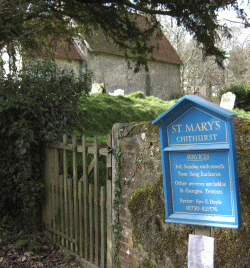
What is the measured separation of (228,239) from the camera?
2.20 m

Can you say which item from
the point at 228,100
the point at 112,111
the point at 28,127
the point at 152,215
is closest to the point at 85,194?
the point at 152,215

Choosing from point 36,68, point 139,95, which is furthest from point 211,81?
point 36,68

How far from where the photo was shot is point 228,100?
17.7 meters

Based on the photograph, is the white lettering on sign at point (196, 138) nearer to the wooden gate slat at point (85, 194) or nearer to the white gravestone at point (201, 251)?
the white gravestone at point (201, 251)

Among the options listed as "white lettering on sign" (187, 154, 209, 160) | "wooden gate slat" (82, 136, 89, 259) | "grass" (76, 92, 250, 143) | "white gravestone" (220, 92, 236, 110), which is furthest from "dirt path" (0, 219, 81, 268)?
"white gravestone" (220, 92, 236, 110)

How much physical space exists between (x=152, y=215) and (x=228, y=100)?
16.3 meters

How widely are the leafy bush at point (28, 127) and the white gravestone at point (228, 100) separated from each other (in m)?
14.1

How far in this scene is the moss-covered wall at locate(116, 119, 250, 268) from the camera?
216 cm

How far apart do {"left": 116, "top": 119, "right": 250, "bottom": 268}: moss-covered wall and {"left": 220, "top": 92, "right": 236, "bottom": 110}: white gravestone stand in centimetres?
1556

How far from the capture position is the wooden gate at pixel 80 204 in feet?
11.6

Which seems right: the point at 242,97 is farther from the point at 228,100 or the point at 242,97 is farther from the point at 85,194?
the point at 85,194

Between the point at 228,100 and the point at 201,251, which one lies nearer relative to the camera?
the point at 201,251

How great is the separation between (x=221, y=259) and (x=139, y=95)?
1351cm

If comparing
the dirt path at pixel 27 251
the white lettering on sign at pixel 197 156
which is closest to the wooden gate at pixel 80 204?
the dirt path at pixel 27 251
